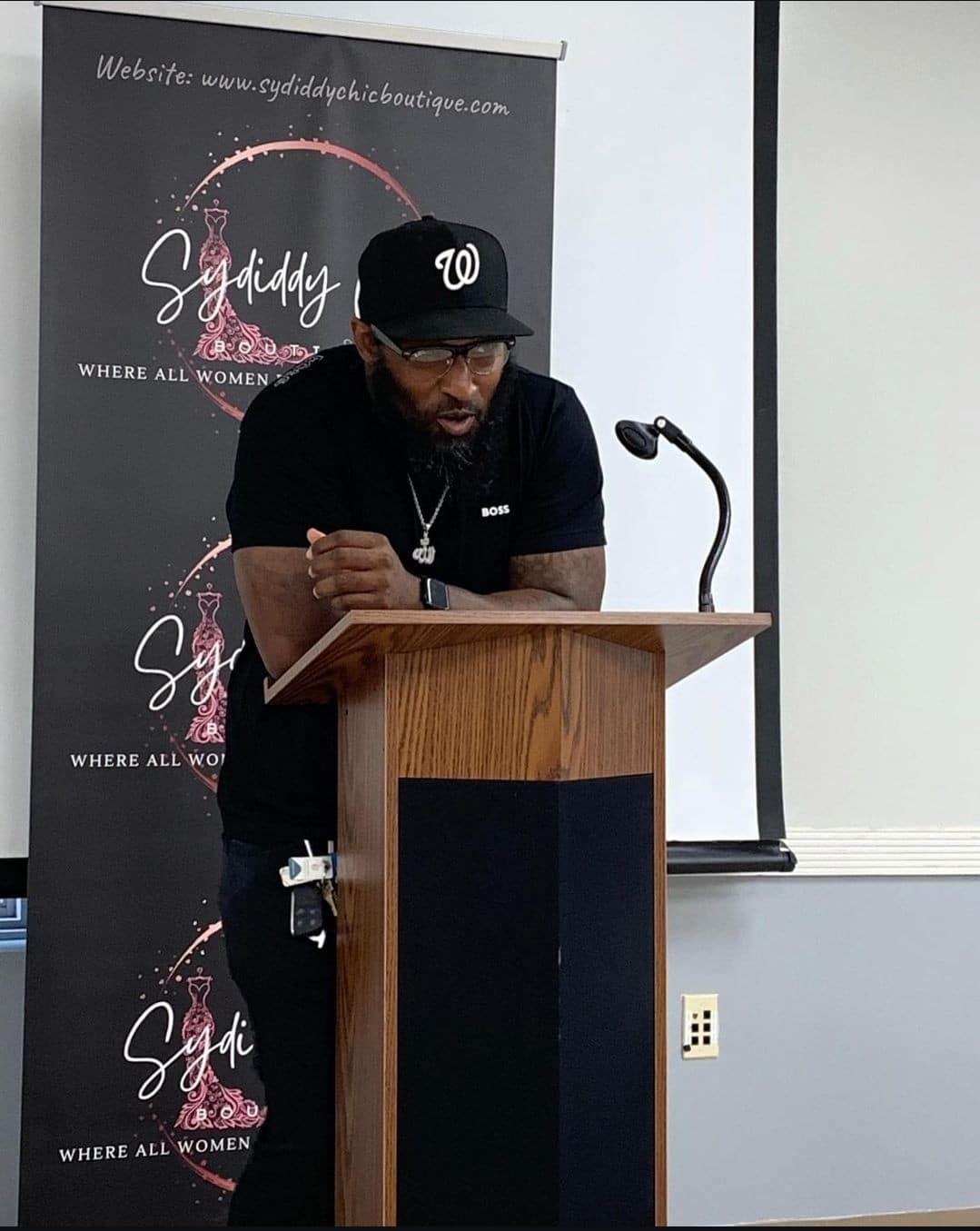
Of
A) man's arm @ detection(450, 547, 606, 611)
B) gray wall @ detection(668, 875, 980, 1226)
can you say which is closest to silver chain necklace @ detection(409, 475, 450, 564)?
man's arm @ detection(450, 547, 606, 611)

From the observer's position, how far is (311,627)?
1.83m

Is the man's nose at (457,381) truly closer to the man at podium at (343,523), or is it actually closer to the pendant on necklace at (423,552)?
the man at podium at (343,523)

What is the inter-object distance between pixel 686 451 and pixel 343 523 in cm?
54

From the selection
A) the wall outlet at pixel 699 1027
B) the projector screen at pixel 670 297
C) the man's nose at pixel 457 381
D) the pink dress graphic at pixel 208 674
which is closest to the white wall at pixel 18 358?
the pink dress graphic at pixel 208 674

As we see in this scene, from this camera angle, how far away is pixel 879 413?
3.12 meters

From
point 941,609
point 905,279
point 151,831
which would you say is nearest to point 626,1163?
point 151,831

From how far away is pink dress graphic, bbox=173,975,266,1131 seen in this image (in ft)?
8.60

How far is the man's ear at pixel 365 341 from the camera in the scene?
1.96 meters

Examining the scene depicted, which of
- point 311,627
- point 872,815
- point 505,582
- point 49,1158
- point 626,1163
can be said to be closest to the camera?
point 626,1163

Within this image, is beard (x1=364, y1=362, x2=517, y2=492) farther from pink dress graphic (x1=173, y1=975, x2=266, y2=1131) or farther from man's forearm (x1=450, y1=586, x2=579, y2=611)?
pink dress graphic (x1=173, y1=975, x2=266, y2=1131)

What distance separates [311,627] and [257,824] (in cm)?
29

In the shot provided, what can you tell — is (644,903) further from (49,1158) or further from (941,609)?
(941,609)

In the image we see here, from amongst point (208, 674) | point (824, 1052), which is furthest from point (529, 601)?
point (824, 1052)

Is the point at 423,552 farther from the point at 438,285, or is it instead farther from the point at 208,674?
the point at 208,674
